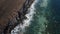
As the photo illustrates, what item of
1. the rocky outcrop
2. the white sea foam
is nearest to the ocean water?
the white sea foam

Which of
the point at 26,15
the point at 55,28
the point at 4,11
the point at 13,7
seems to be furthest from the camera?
the point at 26,15

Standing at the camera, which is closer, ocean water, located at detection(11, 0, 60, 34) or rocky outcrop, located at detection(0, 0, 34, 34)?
rocky outcrop, located at detection(0, 0, 34, 34)

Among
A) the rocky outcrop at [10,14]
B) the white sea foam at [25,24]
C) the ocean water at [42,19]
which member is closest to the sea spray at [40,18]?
the ocean water at [42,19]

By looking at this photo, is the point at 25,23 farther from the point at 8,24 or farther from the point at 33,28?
the point at 8,24

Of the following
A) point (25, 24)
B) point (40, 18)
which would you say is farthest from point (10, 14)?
point (40, 18)

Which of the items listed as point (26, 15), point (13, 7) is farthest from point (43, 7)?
point (13, 7)

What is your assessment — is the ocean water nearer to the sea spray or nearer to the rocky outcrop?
the sea spray
